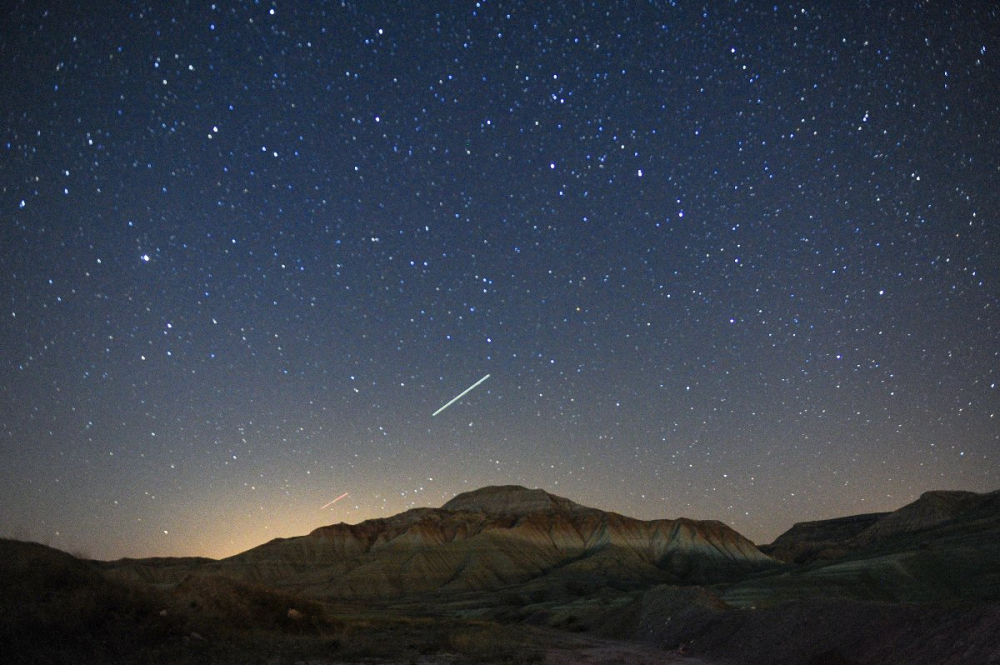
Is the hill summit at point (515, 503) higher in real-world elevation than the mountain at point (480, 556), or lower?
higher

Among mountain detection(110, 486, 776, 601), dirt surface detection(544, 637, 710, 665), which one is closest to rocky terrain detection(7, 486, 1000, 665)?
dirt surface detection(544, 637, 710, 665)

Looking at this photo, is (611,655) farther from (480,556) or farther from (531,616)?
(480,556)

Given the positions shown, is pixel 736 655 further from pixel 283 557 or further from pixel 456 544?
pixel 283 557

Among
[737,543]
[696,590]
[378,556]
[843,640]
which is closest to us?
[843,640]

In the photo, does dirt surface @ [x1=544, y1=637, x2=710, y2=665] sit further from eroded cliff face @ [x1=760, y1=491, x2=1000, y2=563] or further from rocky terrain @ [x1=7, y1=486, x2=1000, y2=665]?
eroded cliff face @ [x1=760, y1=491, x2=1000, y2=563]

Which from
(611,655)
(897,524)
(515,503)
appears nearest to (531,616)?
(611,655)

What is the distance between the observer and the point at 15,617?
54.9 ft

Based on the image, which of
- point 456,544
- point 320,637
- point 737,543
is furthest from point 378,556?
point 320,637

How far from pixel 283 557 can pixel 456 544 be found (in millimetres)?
34449

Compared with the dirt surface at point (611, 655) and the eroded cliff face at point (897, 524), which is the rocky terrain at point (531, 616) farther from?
the eroded cliff face at point (897, 524)

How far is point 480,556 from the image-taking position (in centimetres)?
11344

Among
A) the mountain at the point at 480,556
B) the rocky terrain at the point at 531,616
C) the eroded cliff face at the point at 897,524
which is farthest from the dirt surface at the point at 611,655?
the eroded cliff face at the point at 897,524

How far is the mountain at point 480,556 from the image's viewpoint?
102500mm

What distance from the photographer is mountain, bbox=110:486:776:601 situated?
102 m
